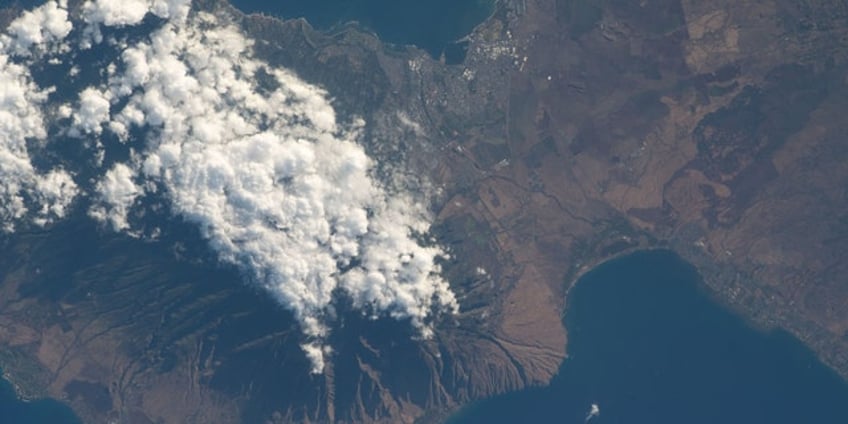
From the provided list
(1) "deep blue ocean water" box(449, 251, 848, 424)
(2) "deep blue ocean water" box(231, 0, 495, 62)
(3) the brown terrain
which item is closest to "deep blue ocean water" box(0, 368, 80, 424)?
(3) the brown terrain

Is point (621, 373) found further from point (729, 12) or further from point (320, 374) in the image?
point (729, 12)

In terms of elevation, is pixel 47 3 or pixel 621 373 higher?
pixel 47 3

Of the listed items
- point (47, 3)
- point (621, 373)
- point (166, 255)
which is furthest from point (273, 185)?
point (621, 373)

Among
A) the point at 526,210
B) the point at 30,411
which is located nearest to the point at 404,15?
the point at 526,210

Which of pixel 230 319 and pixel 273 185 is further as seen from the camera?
pixel 230 319

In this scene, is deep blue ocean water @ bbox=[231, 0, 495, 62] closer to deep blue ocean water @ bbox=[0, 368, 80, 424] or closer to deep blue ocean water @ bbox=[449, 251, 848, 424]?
deep blue ocean water @ bbox=[449, 251, 848, 424]

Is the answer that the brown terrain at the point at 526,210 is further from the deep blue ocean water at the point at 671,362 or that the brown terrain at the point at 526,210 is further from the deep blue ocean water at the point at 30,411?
the deep blue ocean water at the point at 671,362

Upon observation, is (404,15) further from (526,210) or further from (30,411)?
(30,411)
